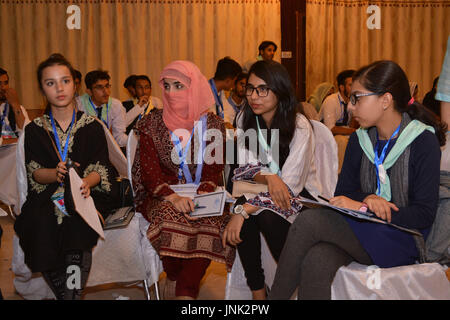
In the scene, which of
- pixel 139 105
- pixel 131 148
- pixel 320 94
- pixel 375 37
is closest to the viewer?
pixel 131 148

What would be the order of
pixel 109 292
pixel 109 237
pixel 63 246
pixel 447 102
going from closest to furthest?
pixel 447 102, pixel 63 246, pixel 109 237, pixel 109 292

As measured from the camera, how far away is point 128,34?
8.19 meters

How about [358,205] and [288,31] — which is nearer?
[358,205]

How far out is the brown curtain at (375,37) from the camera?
835 cm

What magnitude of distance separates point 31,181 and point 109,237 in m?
0.53

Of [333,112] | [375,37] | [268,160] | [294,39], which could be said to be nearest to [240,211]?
[268,160]

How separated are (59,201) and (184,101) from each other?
0.89 metres

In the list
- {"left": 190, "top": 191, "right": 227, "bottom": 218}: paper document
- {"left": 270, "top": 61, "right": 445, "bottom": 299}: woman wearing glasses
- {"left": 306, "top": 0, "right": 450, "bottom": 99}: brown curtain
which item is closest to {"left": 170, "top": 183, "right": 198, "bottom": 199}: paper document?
{"left": 190, "top": 191, "right": 227, "bottom": 218}: paper document

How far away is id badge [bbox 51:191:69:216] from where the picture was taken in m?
2.51

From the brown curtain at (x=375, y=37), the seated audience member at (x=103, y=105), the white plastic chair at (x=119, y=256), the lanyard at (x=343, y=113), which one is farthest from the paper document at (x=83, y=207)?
the brown curtain at (x=375, y=37)

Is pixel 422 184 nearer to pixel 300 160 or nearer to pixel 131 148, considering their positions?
pixel 300 160
